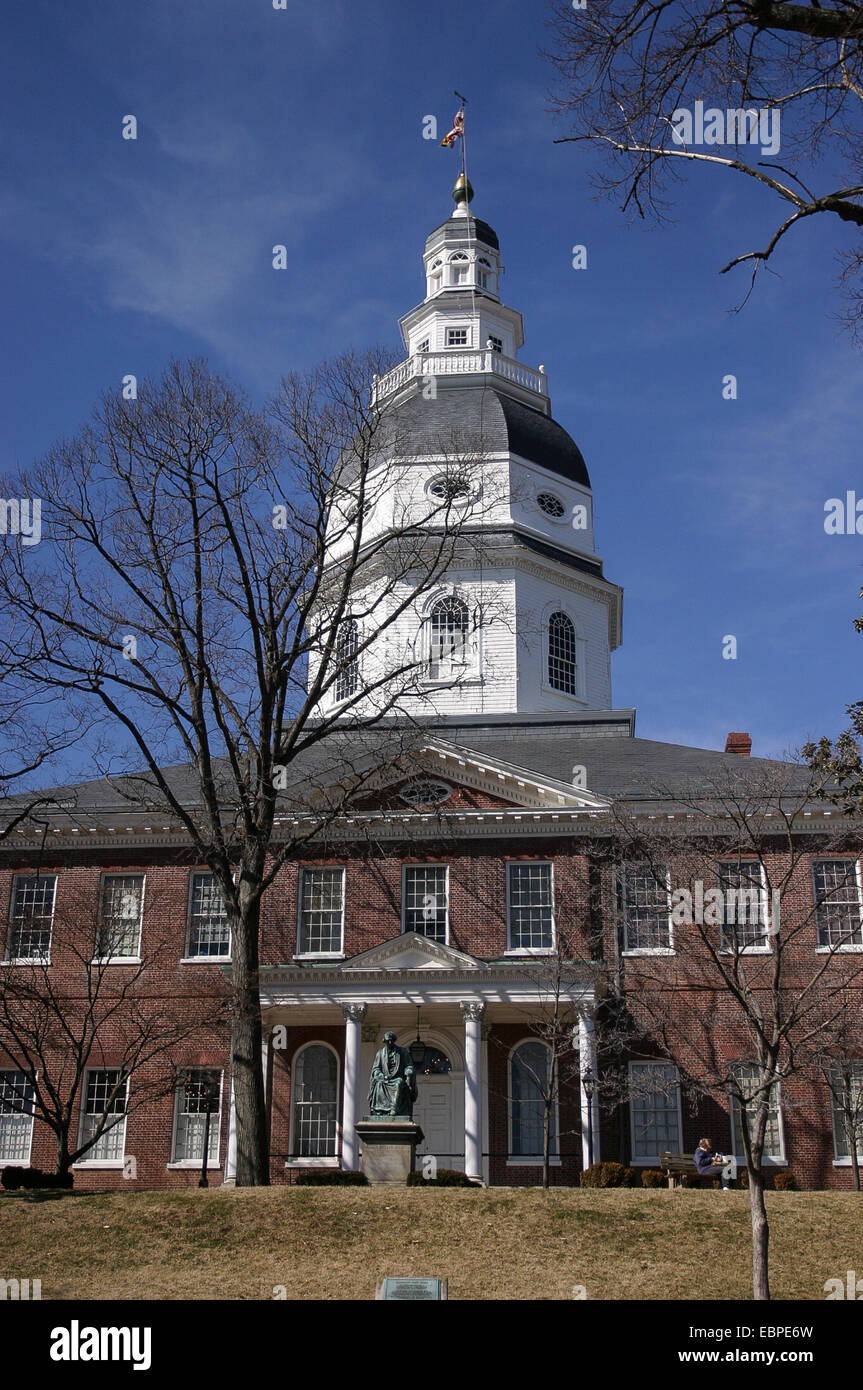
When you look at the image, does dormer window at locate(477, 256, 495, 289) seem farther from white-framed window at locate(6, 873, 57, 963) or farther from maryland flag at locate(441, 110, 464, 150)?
white-framed window at locate(6, 873, 57, 963)

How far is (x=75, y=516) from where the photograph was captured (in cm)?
2411

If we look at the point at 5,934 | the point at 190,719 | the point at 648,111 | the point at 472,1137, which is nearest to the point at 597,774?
the point at 472,1137

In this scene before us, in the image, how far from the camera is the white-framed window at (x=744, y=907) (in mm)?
21969

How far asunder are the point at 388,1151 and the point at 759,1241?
8357mm

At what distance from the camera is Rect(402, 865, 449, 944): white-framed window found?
30.2 metres

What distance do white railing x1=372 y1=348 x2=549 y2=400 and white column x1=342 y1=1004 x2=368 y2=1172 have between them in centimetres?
2259

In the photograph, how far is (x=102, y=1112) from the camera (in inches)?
1158

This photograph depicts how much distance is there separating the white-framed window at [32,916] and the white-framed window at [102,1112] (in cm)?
276

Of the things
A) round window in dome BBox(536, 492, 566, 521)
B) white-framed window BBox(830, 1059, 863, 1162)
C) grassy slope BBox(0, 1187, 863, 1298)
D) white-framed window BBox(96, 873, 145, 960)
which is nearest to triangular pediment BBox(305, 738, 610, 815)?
white-framed window BBox(96, 873, 145, 960)

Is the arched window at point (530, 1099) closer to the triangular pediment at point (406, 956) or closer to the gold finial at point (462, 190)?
the triangular pediment at point (406, 956)

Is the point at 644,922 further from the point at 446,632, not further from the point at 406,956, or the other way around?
the point at 446,632

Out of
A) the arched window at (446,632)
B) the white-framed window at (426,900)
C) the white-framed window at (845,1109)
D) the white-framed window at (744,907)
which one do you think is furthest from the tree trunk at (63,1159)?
the arched window at (446,632)

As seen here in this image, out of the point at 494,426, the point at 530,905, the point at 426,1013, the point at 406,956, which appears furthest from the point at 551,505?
the point at 426,1013

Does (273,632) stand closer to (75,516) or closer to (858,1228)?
(75,516)
